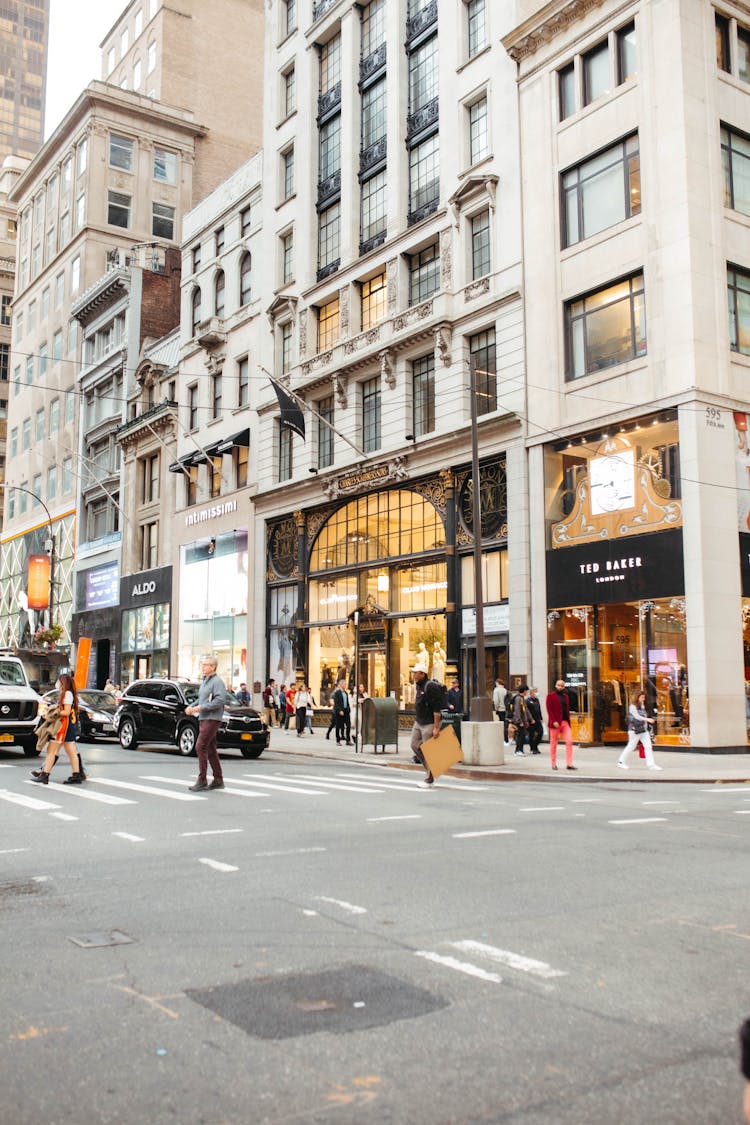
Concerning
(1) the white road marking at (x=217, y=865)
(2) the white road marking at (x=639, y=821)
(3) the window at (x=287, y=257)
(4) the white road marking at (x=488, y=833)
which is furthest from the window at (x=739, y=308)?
(1) the white road marking at (x=217, y=865)

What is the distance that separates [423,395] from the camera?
33.8 meters

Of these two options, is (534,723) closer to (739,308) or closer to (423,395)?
(739,308)

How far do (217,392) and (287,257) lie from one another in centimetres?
729

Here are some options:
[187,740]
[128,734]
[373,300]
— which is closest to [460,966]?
[187,740]

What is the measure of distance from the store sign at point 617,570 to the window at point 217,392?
2241cm

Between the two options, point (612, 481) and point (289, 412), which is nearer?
point (612, 481)

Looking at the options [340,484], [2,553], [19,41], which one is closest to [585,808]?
[340,484]

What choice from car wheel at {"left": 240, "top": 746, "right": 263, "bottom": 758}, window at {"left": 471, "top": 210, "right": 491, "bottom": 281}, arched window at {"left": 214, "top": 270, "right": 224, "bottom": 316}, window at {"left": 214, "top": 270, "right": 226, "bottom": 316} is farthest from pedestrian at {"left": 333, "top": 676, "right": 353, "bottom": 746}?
arched window at {"left": 214, "top": 270, "right": 224, "bottom": 316}

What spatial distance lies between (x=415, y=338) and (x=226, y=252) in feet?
54.8

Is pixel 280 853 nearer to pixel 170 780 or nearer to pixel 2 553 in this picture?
pixel 170 780

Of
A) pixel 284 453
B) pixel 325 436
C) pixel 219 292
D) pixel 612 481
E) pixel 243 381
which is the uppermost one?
pixel 219 292

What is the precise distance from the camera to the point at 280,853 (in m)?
9.19

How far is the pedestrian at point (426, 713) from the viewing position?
16.4 m

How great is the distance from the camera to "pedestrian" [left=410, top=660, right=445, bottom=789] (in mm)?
16406
